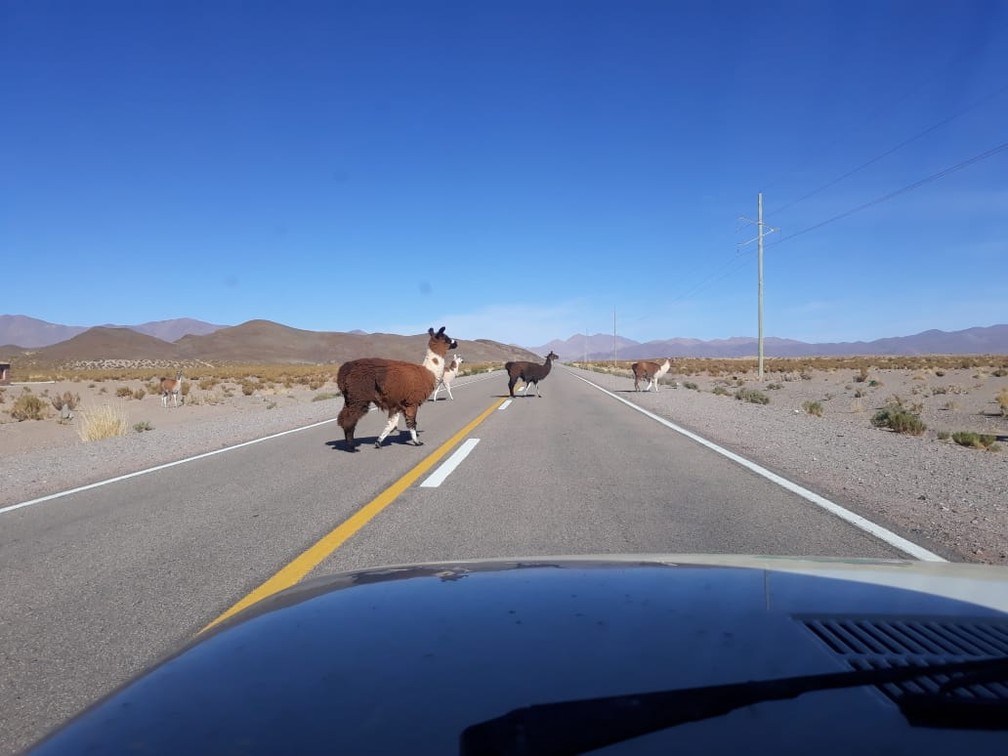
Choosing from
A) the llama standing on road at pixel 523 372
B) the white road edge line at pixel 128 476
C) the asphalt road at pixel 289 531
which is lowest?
the white road edge line at pixel 128 476

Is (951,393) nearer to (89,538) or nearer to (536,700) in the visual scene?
(89,538)

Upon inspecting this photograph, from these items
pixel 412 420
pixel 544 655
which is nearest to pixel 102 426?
pixel 412 420

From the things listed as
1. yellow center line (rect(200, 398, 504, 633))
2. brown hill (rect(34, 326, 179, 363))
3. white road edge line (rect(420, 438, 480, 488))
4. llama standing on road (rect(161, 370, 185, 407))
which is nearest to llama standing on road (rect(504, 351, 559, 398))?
llama standing on road (rect(161, 370, 185, 407))

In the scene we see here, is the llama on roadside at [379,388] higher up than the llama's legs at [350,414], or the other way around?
the llama on roadside at [379,388]

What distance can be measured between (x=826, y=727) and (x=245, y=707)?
61.4 inches

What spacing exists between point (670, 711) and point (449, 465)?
10.5 m

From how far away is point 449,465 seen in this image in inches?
495

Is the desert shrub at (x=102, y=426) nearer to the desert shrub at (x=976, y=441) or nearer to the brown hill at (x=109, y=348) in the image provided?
the desert shrub at (x=976, y=441)

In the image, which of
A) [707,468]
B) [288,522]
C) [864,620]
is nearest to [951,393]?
[707,468]

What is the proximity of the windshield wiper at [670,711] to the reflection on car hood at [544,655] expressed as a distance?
0.04 metres

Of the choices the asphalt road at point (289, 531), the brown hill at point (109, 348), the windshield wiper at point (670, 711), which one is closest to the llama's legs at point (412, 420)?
the asphalt road at point (289, 531)

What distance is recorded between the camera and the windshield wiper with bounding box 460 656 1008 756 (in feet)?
6.55

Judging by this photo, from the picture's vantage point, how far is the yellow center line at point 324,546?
5.71m

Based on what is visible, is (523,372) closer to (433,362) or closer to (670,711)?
(433,362)
